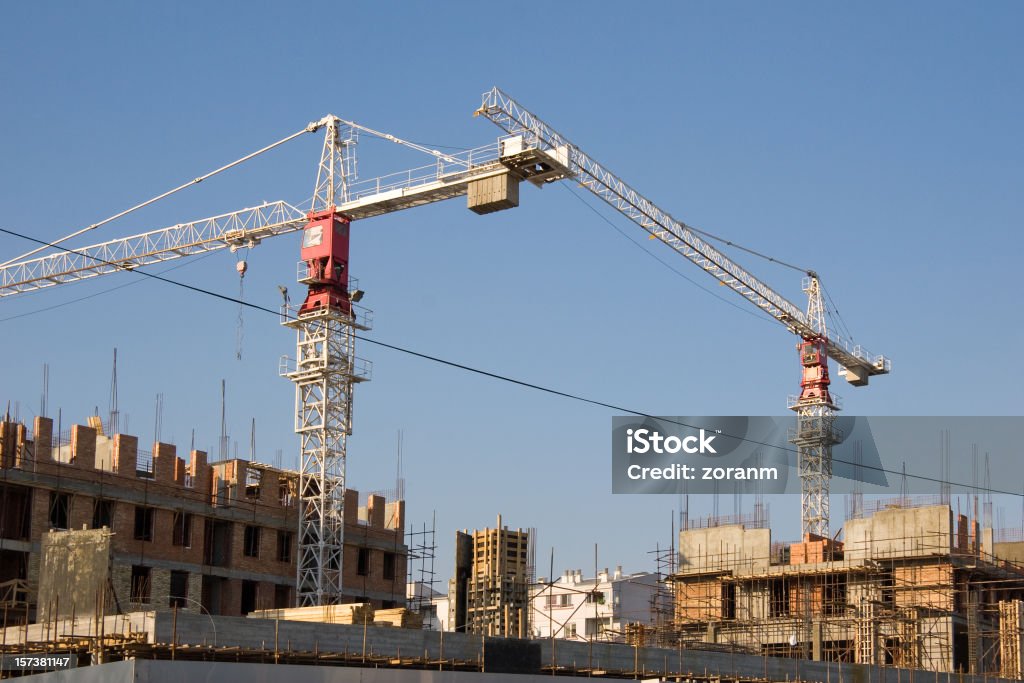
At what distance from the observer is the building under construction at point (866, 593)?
58219 mm

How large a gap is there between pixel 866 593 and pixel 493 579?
55.4 ft

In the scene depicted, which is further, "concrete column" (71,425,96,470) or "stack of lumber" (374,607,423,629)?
"concrete column" (71,425,96,470)

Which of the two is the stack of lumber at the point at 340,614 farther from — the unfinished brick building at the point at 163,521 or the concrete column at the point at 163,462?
the concrete column at the point at 163,462

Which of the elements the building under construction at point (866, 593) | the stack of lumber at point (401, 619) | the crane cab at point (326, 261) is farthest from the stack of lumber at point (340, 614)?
the crane cab at point (326, 261)

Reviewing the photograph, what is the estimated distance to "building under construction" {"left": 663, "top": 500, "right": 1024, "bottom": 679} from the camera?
58.2 m

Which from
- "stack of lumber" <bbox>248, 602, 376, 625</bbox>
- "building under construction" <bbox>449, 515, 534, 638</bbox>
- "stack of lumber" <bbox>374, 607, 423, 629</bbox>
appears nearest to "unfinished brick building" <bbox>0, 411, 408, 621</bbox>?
"building under construction" <bbox>449, 515, 534, 638</bbox>

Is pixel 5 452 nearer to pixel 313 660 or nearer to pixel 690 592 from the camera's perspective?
pixel 313 660

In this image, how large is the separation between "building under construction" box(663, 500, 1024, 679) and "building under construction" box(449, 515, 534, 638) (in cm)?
846

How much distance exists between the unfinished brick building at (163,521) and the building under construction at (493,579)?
8.00 m

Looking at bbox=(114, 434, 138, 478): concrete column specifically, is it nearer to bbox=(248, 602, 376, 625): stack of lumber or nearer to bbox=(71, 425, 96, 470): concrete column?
bbox=(71, 425, 96, 470): concrete column

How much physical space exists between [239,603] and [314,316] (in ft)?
43.0

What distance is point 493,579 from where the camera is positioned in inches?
2201

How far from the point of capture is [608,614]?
331ft

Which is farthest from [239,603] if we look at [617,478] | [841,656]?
[841,656]
